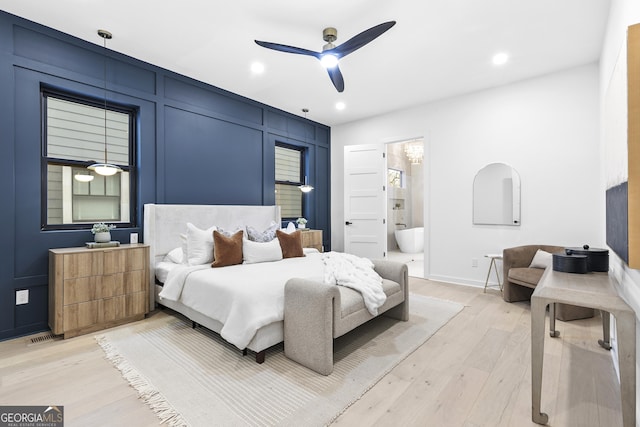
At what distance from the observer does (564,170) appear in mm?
3746

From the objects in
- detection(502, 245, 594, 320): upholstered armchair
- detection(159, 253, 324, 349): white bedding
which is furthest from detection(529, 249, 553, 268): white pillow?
detection(159, 253, 324, 349): white bedding

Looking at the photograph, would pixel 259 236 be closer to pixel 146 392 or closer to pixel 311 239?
pixel 311 239

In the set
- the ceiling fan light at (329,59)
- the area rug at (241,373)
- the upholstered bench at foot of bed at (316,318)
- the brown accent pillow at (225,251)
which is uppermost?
the ceiling fan light at (329,59)

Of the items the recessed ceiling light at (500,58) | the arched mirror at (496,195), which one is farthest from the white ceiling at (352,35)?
the arched mirror at (496,195)

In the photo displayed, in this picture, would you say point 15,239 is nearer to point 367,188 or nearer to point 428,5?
point 428,5

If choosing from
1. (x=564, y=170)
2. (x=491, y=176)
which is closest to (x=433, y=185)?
(x=491, y=176)

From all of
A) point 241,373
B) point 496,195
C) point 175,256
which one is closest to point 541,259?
point 496,195

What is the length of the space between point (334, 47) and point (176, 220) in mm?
2686

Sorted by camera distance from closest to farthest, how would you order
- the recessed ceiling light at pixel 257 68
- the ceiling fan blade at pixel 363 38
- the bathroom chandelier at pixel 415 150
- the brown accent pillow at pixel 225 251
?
the ceiling fan blade at pixel 363 38 < the brown accent pillow at pixel 225 251 < the recessed ceiling light at pixel 257 68 < the bathroom chandelier at pixel 415 150

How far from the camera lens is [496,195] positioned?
4230mm

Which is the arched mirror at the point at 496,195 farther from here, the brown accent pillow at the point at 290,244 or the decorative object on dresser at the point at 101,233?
the decorative object on dresser at the point at 101,233

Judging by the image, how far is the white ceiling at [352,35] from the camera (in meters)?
2.60

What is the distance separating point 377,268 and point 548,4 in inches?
111

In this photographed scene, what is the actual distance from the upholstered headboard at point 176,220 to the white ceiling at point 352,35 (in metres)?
1.75
